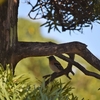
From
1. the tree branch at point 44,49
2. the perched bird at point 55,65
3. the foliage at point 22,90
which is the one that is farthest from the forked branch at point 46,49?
the perched bird at point 55,65

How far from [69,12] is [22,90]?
113 cm

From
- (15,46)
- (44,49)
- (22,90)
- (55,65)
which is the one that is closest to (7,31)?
(15,46)

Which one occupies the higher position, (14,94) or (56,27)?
(56,27)

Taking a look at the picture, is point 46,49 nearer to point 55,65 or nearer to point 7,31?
point 7,31

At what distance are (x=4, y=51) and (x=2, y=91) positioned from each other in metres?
0.66

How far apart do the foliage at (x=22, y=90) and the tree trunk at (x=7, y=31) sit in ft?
1.15

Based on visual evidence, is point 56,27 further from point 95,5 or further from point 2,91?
point 2,91

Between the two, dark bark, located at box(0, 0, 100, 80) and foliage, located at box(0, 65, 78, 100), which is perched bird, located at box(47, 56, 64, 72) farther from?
foliage, located at box(0, 65, 78, 100)

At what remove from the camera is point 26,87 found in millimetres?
2391

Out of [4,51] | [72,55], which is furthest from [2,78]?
[72,55]

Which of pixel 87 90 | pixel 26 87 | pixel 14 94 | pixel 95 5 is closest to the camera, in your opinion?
pixel 14 94

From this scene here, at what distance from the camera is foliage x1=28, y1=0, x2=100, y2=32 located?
10.7 ft

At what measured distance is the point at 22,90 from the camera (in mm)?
2381

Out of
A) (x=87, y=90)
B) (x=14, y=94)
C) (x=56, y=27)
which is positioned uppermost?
(x=56, y=27)
